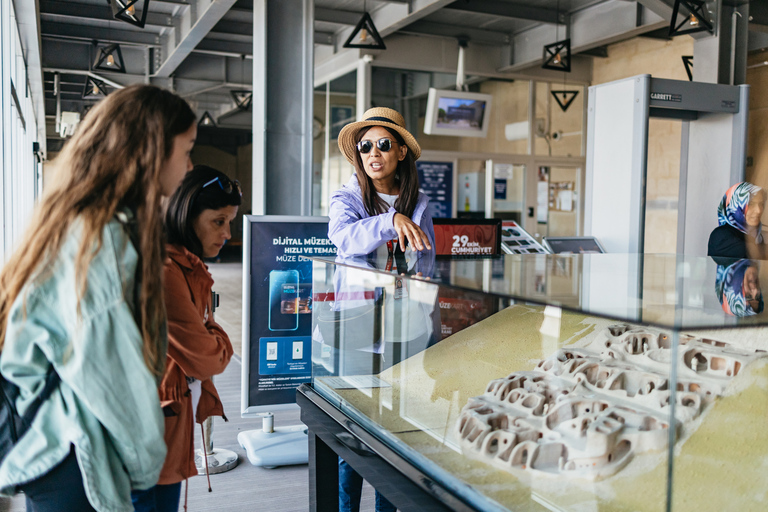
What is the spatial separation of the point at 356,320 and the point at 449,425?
59 centimetres

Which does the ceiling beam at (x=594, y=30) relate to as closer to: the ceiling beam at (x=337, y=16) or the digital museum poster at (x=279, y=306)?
the ceiling beam at (x=337, y=16)

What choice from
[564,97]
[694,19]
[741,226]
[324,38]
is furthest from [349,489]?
[324,38]

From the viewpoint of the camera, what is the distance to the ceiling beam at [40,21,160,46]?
31.7 feet

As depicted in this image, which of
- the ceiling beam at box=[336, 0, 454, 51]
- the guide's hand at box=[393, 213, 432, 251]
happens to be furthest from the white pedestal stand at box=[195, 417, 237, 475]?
the ceiling beam at box=[336, 0, 454, 51]

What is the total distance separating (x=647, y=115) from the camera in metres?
4.30

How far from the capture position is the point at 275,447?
3.82 m

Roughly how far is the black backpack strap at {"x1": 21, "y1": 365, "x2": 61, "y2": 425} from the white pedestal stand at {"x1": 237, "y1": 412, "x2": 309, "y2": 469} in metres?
2.56

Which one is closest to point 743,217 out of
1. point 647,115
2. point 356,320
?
point 647,115

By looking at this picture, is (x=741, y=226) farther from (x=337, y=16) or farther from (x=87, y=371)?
(x=337, y=16)

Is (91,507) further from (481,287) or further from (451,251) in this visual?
(451,251)

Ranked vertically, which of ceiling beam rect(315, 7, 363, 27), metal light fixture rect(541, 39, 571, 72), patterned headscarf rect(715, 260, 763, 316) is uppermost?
ceiling beam rect(315, 7, 363, 27)

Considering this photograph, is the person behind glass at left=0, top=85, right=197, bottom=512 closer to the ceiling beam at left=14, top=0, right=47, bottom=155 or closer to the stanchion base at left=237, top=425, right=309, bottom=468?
the stanchion base at left=237, top=425, right=309, bottom=468

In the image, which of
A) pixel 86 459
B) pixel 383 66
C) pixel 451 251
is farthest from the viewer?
pixel 383 66

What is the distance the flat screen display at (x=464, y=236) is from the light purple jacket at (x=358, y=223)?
3.81ft
